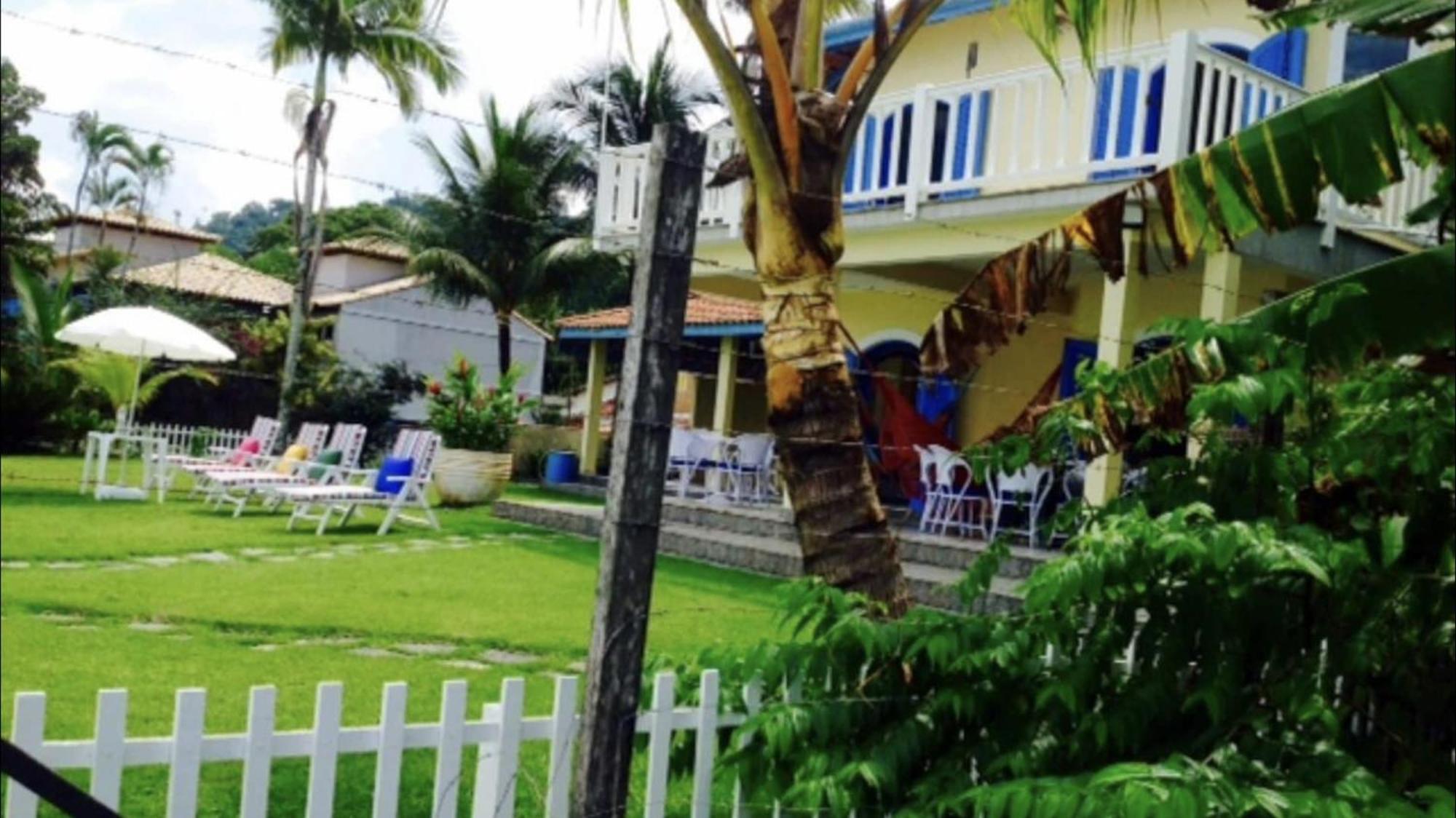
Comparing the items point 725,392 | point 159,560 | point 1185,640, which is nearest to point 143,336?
point 159,560

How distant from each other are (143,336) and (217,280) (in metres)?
8.90

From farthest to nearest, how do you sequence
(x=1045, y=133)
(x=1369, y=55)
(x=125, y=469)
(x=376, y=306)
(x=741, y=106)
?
(x=376, y=306) → (x=125, y=469) → (x=1369, y=55) → (x=1045, y=133) → (x=741, y=106)

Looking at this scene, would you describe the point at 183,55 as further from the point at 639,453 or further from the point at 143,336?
the point at 143,336

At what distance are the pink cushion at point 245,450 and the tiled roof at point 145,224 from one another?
14.3m

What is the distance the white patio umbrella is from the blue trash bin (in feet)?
A: 18.2

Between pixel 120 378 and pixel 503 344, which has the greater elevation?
pixel 503 344

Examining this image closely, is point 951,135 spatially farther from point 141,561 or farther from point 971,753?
point 971,753

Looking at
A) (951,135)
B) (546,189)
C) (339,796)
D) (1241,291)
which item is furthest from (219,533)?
(546,189)

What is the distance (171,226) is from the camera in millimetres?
43250

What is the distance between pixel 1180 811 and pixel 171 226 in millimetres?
45489

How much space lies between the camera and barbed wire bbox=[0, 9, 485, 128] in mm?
2957

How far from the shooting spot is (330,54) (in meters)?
7.33

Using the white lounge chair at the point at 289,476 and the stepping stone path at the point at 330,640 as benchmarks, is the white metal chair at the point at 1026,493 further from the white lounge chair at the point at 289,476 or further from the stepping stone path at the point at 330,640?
the white lounge chair at the point at 289,476

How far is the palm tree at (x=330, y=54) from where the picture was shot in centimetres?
429
